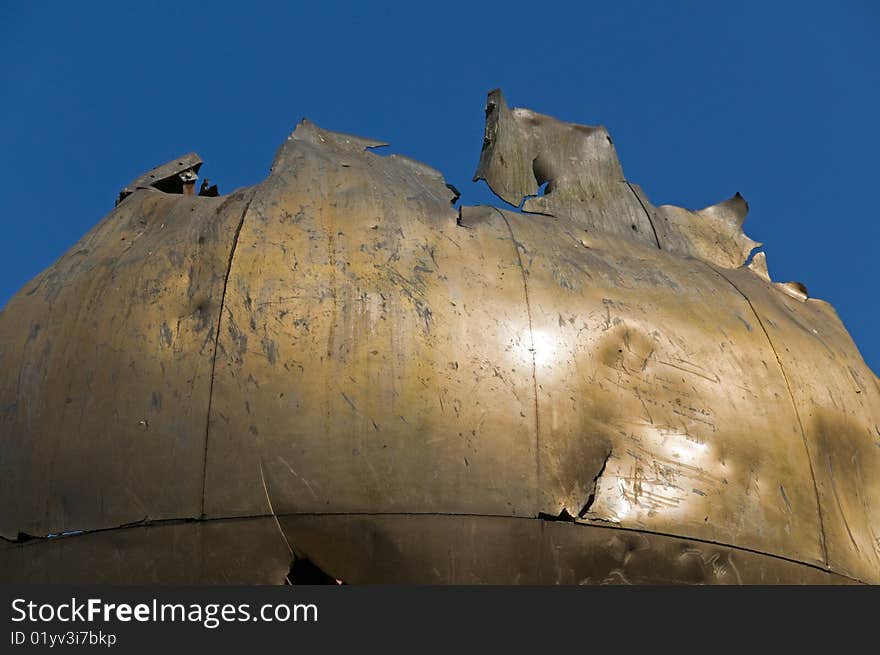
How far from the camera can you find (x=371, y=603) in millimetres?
6223

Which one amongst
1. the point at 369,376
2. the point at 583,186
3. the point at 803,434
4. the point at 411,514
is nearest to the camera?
the point at 411,514

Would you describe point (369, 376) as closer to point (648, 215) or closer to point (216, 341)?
point (216, 341)

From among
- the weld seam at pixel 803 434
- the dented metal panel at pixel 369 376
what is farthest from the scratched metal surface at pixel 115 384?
the weld seam at pixel 803 434

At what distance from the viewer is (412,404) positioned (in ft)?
22.9

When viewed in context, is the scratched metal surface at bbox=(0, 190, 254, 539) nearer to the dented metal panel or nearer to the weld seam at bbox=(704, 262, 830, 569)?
the dented metal panel

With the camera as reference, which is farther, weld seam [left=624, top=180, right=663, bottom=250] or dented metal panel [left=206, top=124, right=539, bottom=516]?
weld seam [left=624, top=180, right=663, bottom=250]

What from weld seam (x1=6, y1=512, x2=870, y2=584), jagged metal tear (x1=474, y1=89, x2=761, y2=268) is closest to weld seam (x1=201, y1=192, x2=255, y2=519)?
weld seam (x1=6, y1=512, x2=870, y2=584)

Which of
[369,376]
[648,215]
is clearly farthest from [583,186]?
[369,376]

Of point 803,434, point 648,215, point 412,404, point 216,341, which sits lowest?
point 412,404

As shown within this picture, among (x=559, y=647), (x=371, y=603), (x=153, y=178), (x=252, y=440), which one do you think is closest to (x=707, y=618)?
(x=559, y=647)

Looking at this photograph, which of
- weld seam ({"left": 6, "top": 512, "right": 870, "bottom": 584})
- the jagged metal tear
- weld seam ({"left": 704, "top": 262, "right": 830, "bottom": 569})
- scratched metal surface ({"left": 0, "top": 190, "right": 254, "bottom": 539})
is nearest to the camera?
weld seam ({"left": 6, "top": 512, "right": 870, "bottom": 584})

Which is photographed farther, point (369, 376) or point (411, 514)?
point (369, 376)

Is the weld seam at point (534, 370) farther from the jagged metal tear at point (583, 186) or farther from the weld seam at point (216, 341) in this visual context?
→ the weld seam at point (216, 341)

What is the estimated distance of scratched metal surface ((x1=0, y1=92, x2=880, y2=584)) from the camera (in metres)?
6.92
